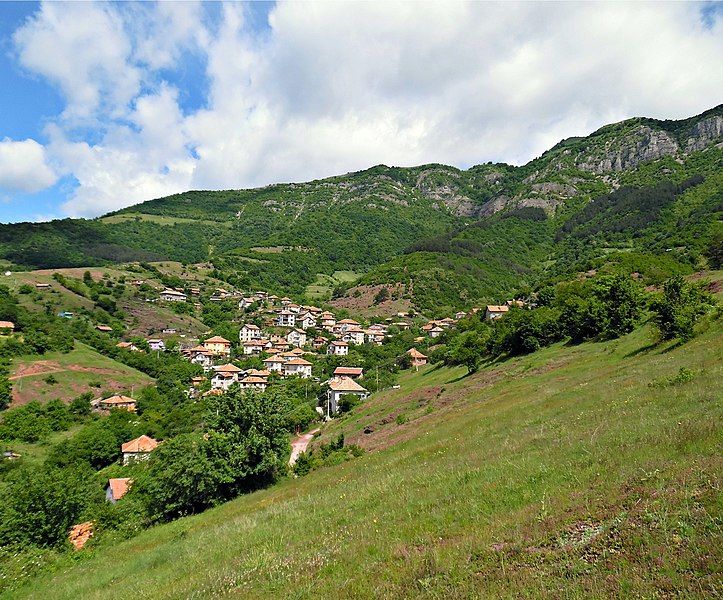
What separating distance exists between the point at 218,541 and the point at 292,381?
6819 cm

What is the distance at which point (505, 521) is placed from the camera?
838cm

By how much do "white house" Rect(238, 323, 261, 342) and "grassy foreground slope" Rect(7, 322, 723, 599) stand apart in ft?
331

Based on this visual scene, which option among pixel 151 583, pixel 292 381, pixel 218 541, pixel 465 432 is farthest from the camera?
pixel 292 381

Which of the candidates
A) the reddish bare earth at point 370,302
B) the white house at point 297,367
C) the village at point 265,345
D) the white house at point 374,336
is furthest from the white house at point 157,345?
the reddish bare earth at point 370,302

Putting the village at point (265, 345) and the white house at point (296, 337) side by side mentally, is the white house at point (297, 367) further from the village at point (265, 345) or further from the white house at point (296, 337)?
the white house at point (296, 337)

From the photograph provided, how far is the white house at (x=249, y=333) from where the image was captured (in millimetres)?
119562

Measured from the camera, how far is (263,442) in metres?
26.4

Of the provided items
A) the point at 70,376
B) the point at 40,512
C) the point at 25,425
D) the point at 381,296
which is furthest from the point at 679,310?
the point at 381,296

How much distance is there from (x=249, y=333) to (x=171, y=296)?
133ft

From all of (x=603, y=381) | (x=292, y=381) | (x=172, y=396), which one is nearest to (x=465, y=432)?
(x=603, y=381)

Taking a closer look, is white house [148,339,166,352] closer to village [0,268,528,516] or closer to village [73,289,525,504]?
village [73,289,525,504]

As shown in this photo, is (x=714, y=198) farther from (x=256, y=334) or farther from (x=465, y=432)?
(x=465, y=432)

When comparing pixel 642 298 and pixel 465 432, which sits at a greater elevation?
pixel 642 298

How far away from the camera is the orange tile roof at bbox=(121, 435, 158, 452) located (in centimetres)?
5275
